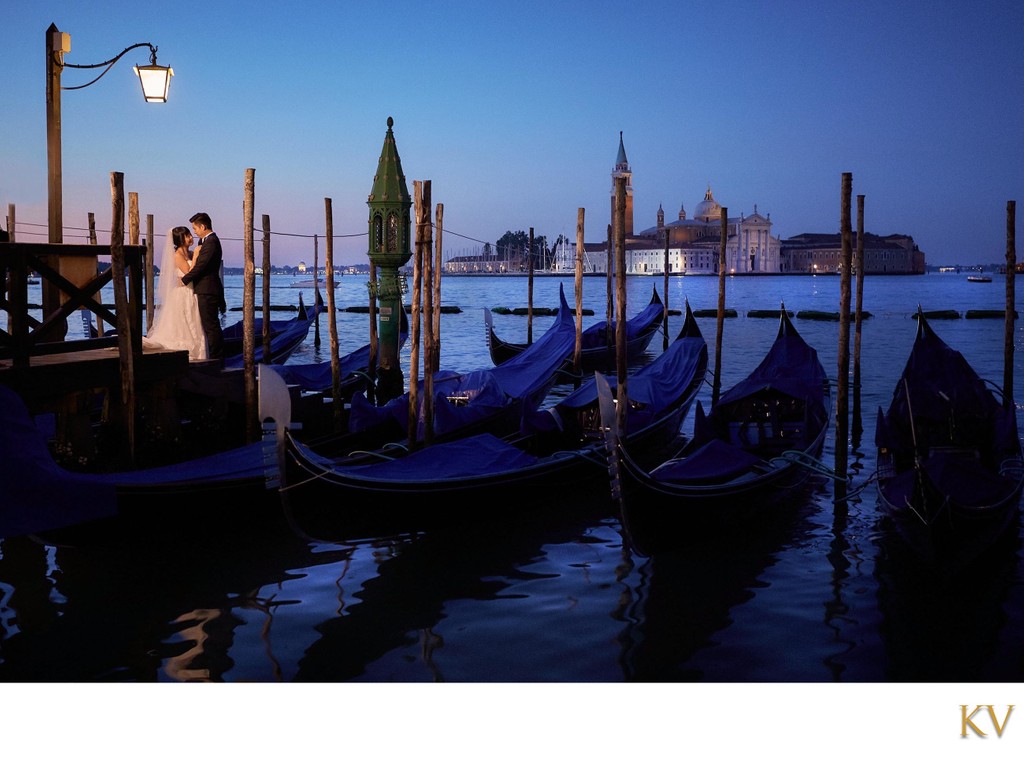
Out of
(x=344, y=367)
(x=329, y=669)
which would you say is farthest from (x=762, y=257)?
(x=329, y=669)

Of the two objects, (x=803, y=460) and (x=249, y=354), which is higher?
(x=249, y=354)

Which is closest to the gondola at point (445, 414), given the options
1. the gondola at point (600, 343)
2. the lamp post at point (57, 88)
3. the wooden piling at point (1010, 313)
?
the lamp post at point (57, 88)

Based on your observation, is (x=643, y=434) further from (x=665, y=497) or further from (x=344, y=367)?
(x=344, y=367)

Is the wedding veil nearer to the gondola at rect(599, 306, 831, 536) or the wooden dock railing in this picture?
the wooden dock railing

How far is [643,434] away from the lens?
510cm

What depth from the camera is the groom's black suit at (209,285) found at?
4.61 m

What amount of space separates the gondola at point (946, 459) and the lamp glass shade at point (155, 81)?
122 inches

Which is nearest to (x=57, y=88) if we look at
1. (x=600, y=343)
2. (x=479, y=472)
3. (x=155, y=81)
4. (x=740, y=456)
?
(x=155, y=81)

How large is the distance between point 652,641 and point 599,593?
0.43 meters

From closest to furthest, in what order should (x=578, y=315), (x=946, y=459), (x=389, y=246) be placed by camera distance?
1. (x=946, y=459)
2. (x=389, y=246)
3. (x=578, y=315)

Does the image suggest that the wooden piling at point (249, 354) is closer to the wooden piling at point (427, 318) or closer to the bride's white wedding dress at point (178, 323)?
the bride's white wedding dress at point (178, 323)

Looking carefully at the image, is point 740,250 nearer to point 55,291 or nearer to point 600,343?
point 600,343

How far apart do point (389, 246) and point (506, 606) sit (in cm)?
482

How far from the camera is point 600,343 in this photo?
10.2m
